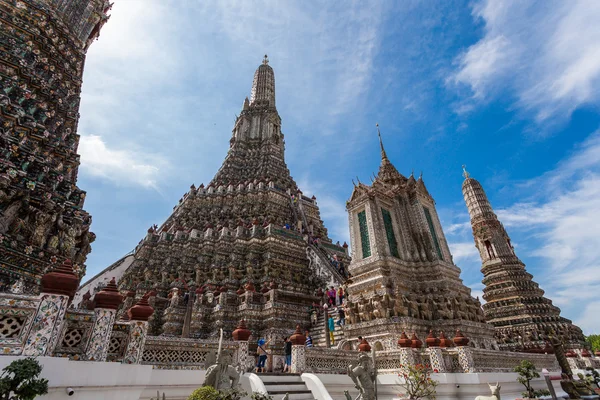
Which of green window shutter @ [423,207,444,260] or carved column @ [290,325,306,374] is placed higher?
green window shutter @ [423,207,444,260]

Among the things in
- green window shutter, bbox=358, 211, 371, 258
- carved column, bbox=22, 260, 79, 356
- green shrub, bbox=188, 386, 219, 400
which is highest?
green window shutter, bbox=358, 211, 371, 258

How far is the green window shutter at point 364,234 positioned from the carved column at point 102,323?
1056cm

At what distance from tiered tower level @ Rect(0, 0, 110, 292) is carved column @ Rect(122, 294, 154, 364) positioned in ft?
15.0

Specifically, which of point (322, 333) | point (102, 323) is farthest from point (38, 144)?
point (322, 333)

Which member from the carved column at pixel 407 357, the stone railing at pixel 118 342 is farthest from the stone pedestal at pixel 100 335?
the carved column at pixel 407 357

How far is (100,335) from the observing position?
193 inches

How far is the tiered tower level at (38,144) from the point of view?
8555 mm

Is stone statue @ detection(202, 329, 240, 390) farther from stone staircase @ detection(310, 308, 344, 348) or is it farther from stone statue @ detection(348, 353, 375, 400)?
stone staircase @ detection(310, 308, 344, 348)

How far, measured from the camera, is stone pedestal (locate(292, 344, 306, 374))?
7992 millimetres

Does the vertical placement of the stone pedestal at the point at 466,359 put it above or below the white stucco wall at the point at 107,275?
below

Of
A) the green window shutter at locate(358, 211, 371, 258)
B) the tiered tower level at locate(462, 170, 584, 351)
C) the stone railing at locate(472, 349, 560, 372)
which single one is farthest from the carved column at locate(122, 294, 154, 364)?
the tiered tower level at locate(462, 170, 584, 351)

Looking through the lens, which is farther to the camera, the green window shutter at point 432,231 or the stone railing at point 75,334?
the green window shutter at point 432,231

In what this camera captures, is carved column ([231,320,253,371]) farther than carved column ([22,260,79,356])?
Yes

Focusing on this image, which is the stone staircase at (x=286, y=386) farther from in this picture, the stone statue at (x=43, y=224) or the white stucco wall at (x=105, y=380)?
the stone statue at (x=43, y=224)
